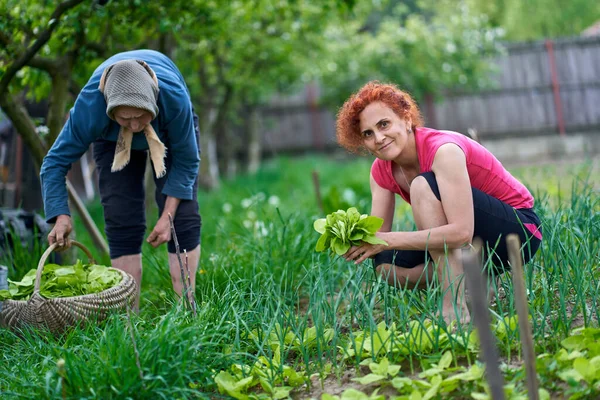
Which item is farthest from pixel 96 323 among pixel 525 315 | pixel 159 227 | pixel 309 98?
pixel 309 98

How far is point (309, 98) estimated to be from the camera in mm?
15016

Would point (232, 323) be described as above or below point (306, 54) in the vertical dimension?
below

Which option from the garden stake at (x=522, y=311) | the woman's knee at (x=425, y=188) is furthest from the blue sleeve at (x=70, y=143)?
the garden stake at (x=522, y=311)

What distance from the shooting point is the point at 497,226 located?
2848 mm

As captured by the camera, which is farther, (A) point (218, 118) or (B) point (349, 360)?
(A) point (218, 118)

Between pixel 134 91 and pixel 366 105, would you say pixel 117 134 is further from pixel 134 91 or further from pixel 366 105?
pixel 366 105

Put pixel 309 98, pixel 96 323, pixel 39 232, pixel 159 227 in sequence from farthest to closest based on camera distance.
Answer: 1. pixel 309 98
2. pixel 39 232
3. pixel 159 227
4. pixel 96 323

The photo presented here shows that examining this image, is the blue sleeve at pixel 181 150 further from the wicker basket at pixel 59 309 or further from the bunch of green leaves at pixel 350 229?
the bunch of green leaves at pixel 350 229

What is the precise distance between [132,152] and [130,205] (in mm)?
272

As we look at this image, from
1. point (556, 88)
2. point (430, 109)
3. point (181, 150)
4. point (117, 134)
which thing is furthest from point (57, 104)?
point (556, 88)

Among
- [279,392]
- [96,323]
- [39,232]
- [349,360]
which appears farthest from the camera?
[39,232]

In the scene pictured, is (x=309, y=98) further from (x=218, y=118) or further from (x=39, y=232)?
(x=39, y=232)

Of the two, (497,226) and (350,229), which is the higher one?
(350,229)

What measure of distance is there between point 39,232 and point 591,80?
11835 millimetres
